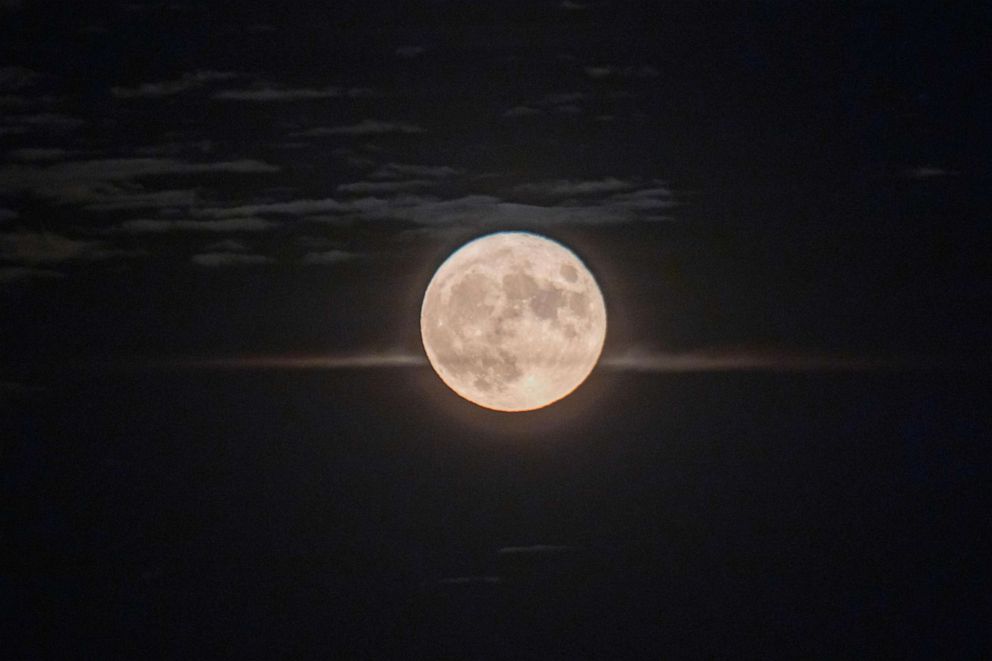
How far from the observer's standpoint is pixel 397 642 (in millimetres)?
27516

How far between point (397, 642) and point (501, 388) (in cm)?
1970

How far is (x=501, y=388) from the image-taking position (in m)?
13.6

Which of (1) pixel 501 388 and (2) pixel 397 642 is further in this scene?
(2) pixel 397 642
